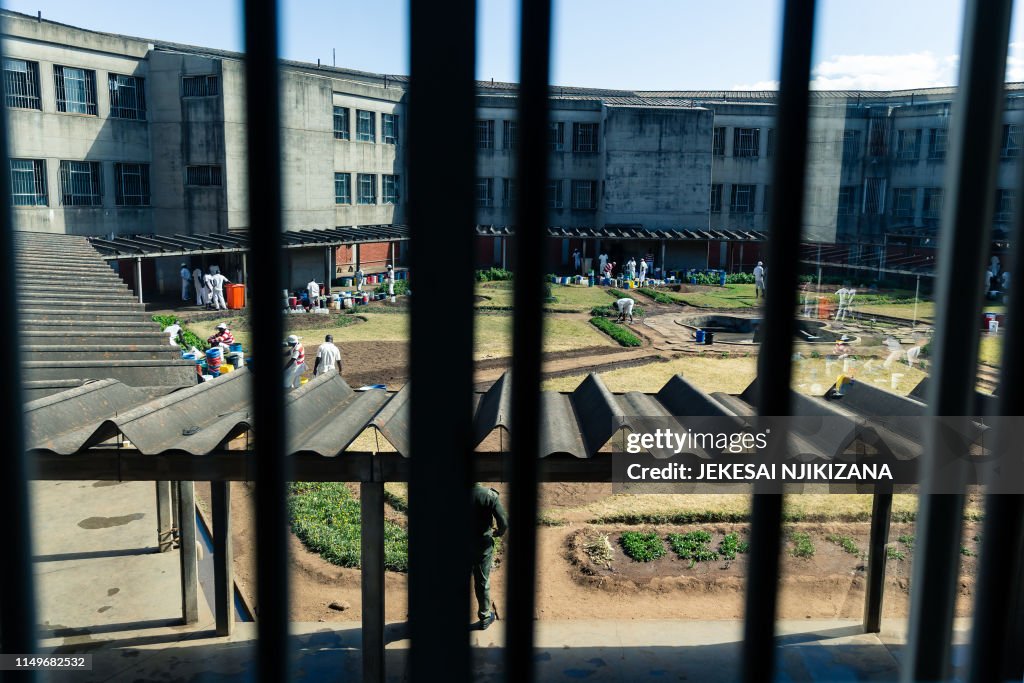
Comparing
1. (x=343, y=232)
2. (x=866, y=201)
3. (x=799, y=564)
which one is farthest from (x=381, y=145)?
(x=866, y=201)

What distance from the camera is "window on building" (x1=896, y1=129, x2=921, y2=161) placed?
1606mm

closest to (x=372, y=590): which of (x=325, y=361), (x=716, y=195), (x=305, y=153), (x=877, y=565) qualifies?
(x=877, y=565)

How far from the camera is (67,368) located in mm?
5340

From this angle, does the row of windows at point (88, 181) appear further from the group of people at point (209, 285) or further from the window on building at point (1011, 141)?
the window on building at point (1011, 141)

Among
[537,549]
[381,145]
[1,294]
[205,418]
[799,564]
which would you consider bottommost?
[799,564]

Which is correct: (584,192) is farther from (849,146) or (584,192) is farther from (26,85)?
(849,146)

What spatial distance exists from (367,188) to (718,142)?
39.3 feet

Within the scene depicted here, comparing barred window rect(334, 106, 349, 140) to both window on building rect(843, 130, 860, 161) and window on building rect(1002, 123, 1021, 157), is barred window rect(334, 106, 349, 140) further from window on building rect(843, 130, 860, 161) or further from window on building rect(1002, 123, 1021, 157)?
window on building rect(1002, 123, 1021, 157)

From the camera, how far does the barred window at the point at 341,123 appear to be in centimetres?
2489

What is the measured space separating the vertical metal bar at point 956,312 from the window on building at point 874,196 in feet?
1.43

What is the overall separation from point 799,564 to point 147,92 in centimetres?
2197

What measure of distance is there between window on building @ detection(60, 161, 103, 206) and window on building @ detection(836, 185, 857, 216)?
77.8ft

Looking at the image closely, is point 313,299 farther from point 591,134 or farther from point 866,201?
point 866,201

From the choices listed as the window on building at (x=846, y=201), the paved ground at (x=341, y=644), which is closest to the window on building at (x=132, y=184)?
the paved ground at (x=341, y=644)
